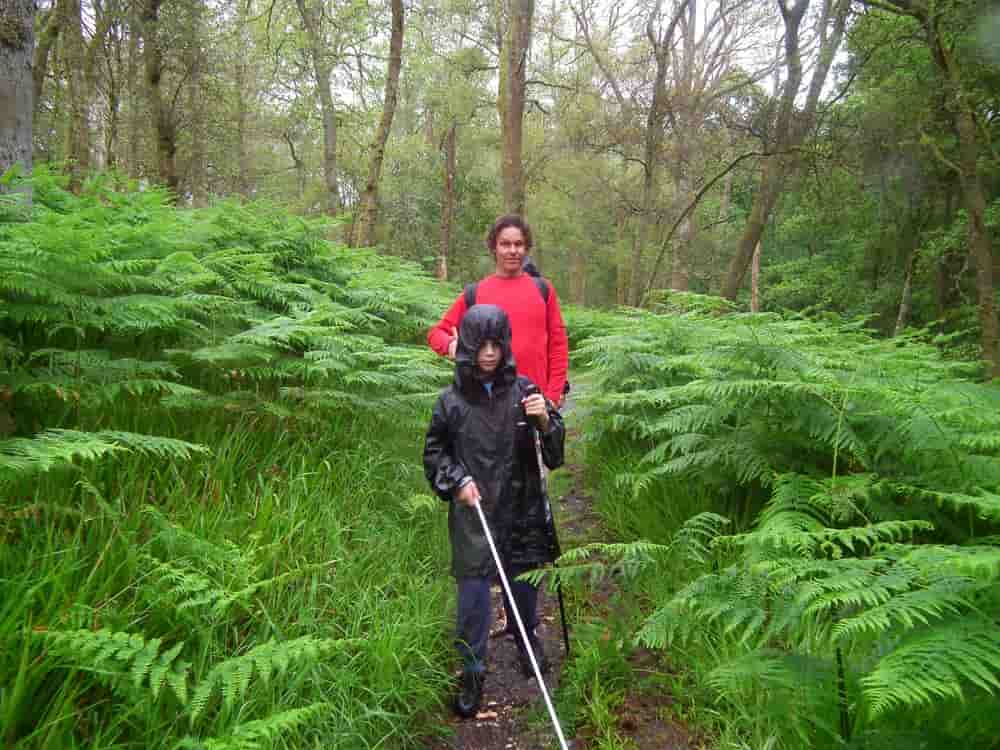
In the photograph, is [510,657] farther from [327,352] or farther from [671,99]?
[671,99]

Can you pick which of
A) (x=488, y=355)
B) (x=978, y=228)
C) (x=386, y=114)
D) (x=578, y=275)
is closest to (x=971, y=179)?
(x=978, y=228)

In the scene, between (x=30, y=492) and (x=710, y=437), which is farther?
(x=710, y=437)

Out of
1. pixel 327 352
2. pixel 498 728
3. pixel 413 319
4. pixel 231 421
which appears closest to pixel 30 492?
pixel 231 421

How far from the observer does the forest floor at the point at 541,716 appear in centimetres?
249

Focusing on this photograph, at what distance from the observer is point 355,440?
4.48 metres

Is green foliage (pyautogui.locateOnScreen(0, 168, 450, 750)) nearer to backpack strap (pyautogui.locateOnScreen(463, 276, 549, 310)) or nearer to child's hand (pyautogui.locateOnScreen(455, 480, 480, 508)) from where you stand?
child's hand (pyautogui.locateOnScreen(455, 480, 480, 508))

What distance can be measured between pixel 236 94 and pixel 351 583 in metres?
19.1

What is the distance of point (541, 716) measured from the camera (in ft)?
9.04

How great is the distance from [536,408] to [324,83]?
14180 millimetres

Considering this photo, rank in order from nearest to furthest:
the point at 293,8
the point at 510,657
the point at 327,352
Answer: the point at 510,657 < the point at 327,352 < the point at 293,8

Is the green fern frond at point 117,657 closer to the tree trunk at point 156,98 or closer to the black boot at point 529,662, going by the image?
the black boot at point 529,662

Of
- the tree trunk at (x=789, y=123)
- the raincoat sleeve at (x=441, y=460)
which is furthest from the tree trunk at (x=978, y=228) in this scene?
the raincoat sleeve at (x=441, y=460)

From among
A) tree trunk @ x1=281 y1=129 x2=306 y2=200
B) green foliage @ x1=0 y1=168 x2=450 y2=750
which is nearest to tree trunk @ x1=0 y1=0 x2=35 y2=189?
green foliage @ x1=0 y1=168 x2=450 y2=750

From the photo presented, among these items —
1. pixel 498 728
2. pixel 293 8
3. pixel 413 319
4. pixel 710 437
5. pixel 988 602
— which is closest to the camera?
pixel 988 602
